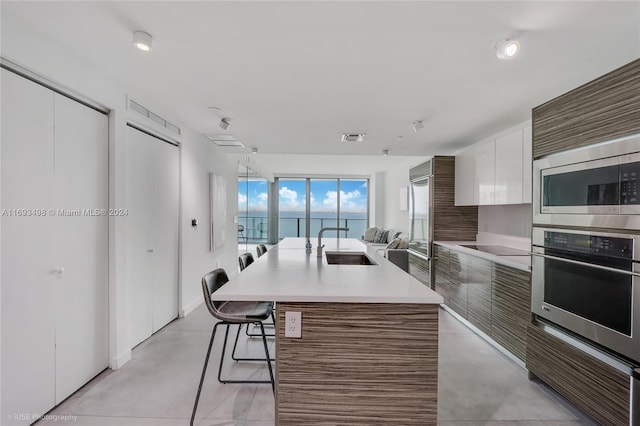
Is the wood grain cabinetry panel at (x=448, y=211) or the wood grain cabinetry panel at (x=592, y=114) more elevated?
the wood grain cabinetry panel at (x=592, y=114)

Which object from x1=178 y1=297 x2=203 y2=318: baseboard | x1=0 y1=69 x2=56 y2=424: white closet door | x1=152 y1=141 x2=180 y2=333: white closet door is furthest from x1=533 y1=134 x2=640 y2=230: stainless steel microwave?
x1=178 y1=297 x2=203 y2=318: baseboard

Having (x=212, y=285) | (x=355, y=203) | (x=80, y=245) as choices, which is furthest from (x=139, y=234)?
(x=355, y=203)

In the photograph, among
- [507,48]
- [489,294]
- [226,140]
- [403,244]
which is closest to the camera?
[507,48]

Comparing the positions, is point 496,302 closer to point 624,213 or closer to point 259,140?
point 624,213

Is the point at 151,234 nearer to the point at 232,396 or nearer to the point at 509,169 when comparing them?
the point at 232,396

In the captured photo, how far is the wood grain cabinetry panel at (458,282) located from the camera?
3586 mm

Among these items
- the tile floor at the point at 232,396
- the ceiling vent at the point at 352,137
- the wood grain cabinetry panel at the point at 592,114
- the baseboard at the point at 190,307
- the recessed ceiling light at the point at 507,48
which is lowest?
the tile floor at the point at 232,396

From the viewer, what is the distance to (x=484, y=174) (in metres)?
3.63

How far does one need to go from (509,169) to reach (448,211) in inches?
49.8

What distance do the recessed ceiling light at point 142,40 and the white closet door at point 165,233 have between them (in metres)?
1.68

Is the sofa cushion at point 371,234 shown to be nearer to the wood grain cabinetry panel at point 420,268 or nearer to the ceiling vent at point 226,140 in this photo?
the wood grain cabinetry panel at point 420,268

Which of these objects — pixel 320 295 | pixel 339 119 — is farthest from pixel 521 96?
pixel 320 295

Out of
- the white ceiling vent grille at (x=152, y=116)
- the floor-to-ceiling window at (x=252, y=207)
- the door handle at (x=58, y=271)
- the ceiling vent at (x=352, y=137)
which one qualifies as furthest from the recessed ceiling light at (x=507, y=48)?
the floor-to-ceiling window at (x=252, y=207)

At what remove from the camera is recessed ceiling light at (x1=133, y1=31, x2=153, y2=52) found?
1.70 m
